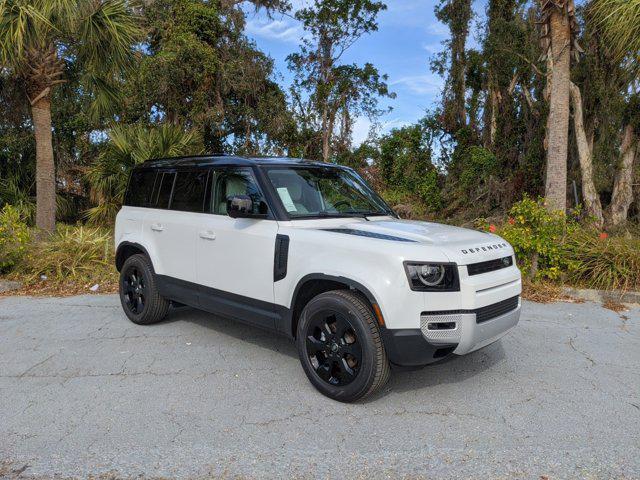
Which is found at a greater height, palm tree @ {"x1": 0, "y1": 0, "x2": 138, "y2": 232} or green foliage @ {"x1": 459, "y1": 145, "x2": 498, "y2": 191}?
palm tree @ {"x1": 0, "y1": 0, "x2": 138, "y2": 232}

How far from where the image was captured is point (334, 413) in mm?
3600

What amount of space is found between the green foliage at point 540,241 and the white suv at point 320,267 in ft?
11.4

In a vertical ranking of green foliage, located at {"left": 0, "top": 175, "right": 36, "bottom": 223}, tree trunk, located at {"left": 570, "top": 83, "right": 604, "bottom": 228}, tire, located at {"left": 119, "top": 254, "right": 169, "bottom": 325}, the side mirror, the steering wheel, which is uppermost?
tree trunk, located at {"left": 570, "top": 83, "right": 604, "bottom": 228}

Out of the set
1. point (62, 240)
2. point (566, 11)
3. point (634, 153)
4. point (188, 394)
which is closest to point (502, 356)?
point (188, 394)

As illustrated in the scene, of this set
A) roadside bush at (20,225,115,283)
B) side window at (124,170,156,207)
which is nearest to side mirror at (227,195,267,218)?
side window at (124,170,156,207)

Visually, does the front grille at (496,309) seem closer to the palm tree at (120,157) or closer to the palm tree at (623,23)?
the palm tree at (623,23)

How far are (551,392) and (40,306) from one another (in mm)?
6443

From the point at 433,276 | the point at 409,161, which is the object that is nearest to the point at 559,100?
the point at 433,276

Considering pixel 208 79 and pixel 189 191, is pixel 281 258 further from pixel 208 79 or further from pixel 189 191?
pixel 208 79

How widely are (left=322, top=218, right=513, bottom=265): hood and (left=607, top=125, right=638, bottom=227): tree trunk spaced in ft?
31.2

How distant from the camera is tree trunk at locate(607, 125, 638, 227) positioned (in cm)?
1202

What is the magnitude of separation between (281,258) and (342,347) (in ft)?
2.98

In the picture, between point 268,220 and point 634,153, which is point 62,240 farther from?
point 634,153

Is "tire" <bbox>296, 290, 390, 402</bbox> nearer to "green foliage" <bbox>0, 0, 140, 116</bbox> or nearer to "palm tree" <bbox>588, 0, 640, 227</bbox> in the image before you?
"palm tree" <bbox>588, 0, 640, 227</bbox>
